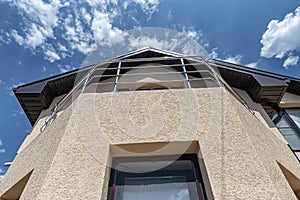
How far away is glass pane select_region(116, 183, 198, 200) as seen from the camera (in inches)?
120

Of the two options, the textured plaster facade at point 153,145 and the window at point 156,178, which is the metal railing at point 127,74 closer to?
the textured plaster facade at point 153,145

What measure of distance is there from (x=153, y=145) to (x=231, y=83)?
5.74 m

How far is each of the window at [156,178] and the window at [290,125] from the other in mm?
4468

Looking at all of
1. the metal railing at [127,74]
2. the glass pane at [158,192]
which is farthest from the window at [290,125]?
the glass pane at [158,192]

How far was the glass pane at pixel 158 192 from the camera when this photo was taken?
3049mm

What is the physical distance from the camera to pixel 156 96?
13.6ft

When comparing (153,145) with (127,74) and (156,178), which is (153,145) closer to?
(156,178)

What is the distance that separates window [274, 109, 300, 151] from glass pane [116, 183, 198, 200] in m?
4.63

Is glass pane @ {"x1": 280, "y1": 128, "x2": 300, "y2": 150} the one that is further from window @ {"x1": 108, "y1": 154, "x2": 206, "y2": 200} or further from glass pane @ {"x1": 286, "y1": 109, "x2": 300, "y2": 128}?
window @ {"x1": 108, "y1": 154, "x2": 206, "y2": 200}

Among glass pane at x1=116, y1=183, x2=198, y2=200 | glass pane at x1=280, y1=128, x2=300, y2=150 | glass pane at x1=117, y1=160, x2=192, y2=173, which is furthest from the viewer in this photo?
glass pane at x1=280, y1=128, x2=300, y2=150

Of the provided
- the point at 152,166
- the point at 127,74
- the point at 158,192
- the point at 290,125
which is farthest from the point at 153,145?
the point at 290,125

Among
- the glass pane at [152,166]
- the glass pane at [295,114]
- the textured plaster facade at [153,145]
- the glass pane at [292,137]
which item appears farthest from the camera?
the glass pane at [295,114]

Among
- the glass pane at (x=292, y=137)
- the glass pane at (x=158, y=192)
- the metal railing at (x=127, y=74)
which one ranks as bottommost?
the glass pane at (x=158, y=192)

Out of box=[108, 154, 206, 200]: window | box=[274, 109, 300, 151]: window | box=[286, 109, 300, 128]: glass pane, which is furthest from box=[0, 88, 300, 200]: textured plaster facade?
box=[286, 109, 300, 128]: glass pane
